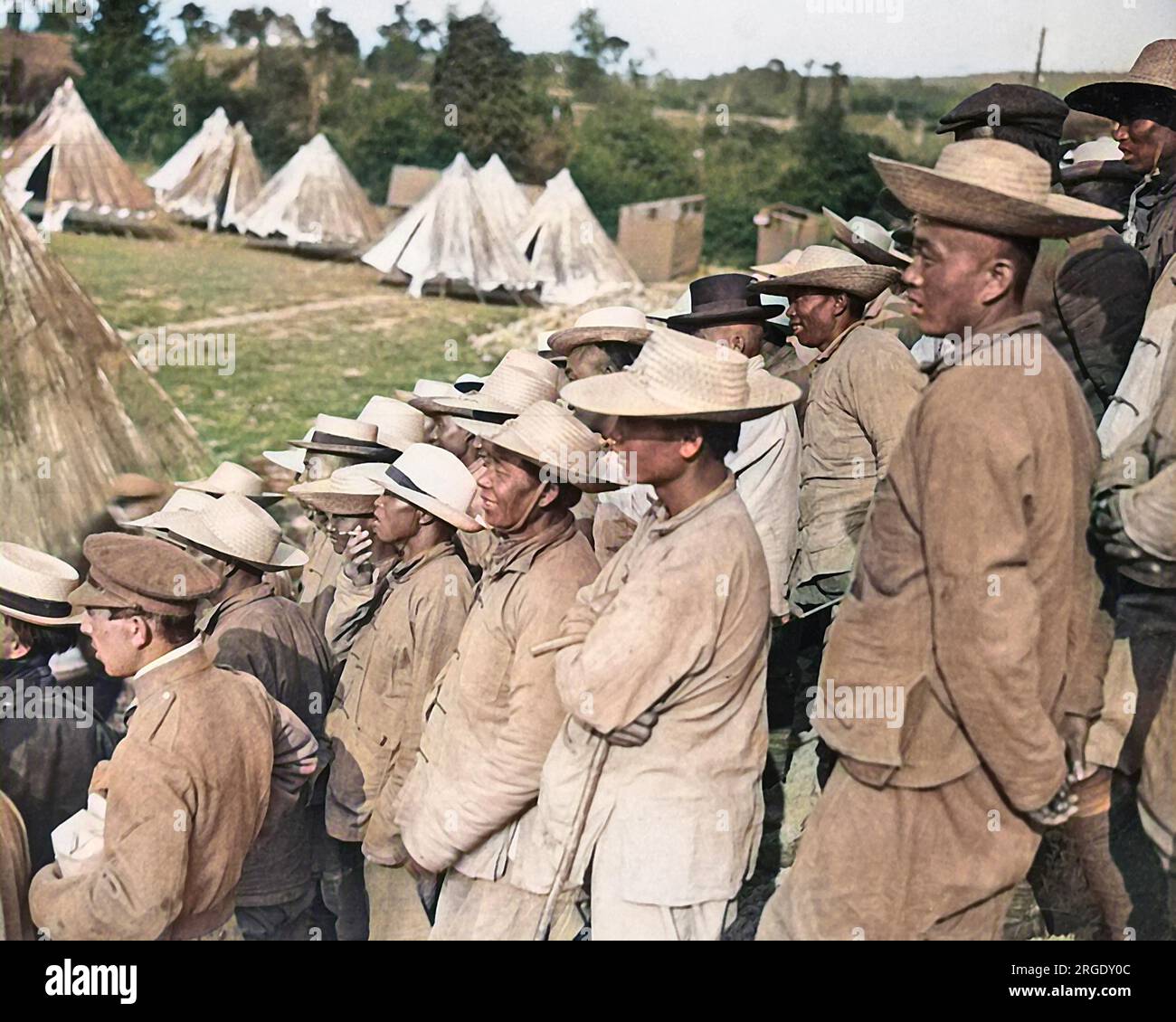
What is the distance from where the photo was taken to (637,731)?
376 centimetres

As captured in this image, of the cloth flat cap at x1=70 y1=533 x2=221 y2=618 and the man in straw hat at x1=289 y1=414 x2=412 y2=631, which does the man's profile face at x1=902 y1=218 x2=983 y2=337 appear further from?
the man in straw hat at x1=289 y1=414 x2=412 y2=631

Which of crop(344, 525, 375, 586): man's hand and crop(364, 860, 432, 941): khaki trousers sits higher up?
crop(344, 525, 375, 586): man's hand

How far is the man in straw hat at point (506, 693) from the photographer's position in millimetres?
4258

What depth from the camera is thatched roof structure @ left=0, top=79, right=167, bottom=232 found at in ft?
61.7

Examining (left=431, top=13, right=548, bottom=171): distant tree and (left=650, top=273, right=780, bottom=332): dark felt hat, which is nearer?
(left=650, top=273, right=780, bottom=332): dark felt hat

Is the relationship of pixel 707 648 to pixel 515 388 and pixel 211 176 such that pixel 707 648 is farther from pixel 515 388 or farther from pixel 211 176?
pixel 211 176

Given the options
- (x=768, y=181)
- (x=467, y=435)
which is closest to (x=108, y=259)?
(x=768, y=181)

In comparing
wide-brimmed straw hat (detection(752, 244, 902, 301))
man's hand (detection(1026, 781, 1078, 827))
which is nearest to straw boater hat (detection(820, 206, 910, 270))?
wide-brimmed straw hat (detection(752, 244, 902, 301))

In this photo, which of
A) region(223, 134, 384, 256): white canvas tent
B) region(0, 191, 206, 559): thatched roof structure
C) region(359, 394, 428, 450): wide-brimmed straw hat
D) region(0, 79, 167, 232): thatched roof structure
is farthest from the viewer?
region(223, 134, 384, 256): white canvas tent

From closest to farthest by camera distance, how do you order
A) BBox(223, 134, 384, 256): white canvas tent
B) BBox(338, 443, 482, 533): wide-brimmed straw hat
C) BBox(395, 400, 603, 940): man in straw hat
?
BBox(395, 400, 603, 940): man in straw hat
BBox(338, 443, 482, 533): wide-brimmed straw hat
BBox(223, 134, 384, 256): white canvas tent

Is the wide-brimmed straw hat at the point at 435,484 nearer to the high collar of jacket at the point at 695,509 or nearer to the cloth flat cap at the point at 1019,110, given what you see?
the high collar of jacket at the point at 695,509

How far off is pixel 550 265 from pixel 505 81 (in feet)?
8.76

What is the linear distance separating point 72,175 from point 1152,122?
17008 mm

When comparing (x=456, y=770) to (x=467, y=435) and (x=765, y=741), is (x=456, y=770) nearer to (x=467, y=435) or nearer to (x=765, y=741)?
(x=765, y=741)
